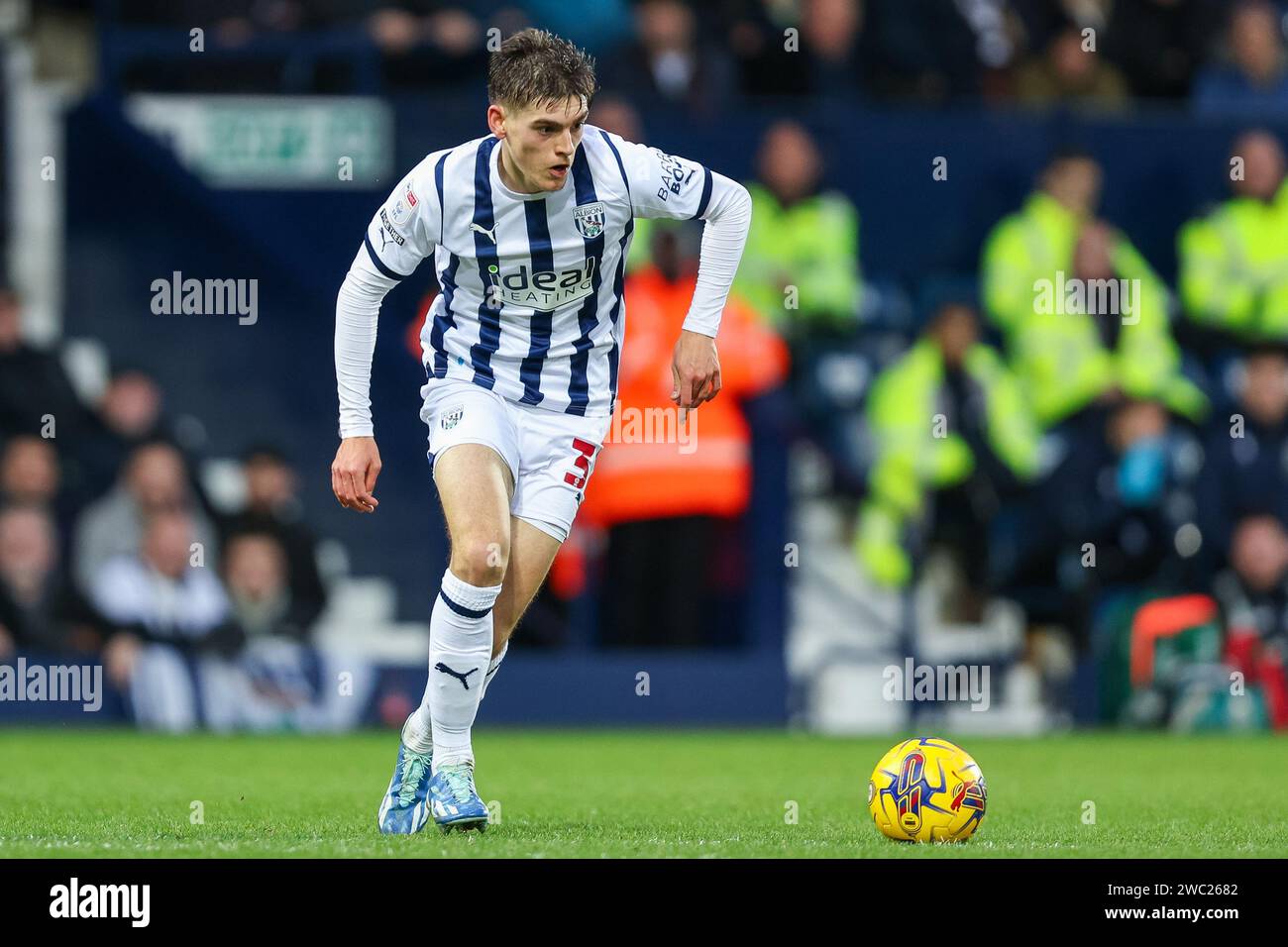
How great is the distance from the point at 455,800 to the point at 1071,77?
997cm

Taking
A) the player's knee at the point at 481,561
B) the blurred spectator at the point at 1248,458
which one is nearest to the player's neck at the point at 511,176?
the player's knee at the point at 481,561

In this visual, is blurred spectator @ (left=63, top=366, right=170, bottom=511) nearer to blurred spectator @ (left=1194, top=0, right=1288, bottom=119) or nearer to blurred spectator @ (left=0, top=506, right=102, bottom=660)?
blurred spectator @ (left=0, top=506, right=102, bottom=660)

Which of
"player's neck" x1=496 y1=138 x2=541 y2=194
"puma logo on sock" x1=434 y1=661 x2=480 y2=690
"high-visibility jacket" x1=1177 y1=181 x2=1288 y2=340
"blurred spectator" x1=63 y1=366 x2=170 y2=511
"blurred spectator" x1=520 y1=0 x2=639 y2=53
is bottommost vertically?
"puma logo on sock" x1=434 y1=661 x2=480 y2=690

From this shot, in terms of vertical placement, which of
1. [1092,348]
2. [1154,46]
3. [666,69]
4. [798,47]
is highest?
[1154,46]

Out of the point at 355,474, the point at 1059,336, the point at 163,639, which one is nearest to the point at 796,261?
the point at 1059,336

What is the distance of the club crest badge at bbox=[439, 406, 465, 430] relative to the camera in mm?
6672

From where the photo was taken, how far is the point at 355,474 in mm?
6461

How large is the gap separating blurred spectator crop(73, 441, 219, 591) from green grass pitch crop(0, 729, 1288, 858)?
3.43ft

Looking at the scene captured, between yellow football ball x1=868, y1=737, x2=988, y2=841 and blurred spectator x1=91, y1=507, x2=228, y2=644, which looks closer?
yellow football ball x1=868, y1=737, x2=988, y2=841

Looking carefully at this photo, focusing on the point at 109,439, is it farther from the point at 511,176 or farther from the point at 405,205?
the point at 511,176

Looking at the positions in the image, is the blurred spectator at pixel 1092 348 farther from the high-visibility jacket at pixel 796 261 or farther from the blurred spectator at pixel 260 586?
the blurred spectator at pixel 260 586

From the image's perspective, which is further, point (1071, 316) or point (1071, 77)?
point (1071, 77)

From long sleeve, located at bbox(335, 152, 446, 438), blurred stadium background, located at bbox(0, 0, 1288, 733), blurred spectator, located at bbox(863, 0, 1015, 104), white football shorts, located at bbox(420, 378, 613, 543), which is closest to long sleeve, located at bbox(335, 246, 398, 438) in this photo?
long sleeve, located at bbox(335, 152, 446, 438)
